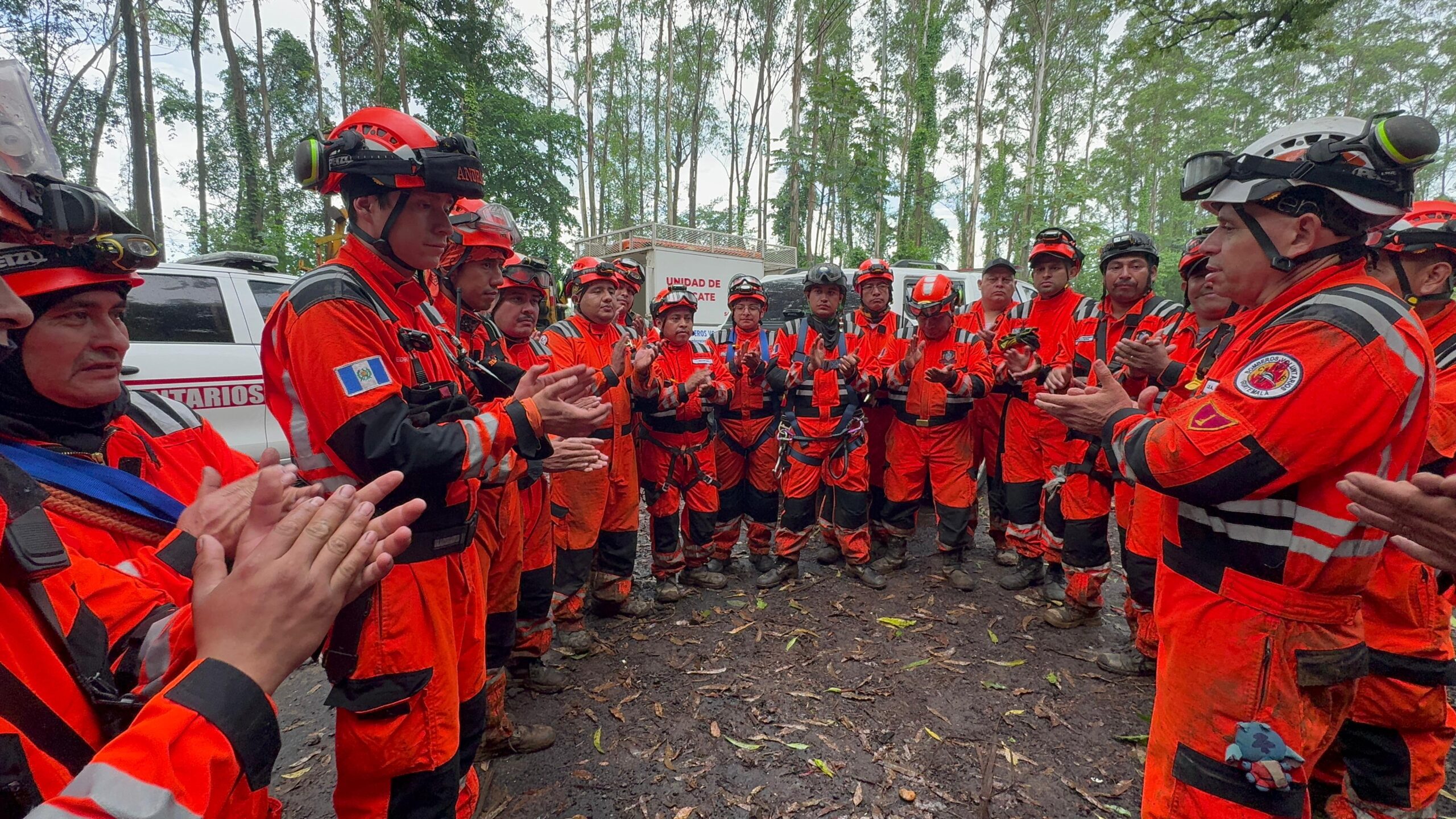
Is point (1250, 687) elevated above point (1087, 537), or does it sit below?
above

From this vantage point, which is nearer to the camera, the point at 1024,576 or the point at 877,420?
the point at 1024,576

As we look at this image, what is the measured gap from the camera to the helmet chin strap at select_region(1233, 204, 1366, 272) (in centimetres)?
182

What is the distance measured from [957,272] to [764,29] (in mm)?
18220

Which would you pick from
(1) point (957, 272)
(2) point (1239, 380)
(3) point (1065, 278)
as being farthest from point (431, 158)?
(1) point (957, 272)

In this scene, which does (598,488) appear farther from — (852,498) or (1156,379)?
(1156,379)

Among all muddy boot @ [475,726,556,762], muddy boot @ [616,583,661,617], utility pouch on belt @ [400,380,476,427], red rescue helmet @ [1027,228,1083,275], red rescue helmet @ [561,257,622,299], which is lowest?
muddy boot @ [475,726,556,762]

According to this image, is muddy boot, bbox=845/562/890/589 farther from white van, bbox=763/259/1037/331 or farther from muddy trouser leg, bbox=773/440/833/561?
white van, bbox=763/259/1037/331

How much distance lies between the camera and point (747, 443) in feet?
18.2

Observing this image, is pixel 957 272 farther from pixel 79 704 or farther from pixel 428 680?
pixel 79 704

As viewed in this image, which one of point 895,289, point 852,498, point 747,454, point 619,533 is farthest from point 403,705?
point 895,289

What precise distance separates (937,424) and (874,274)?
5.04ft

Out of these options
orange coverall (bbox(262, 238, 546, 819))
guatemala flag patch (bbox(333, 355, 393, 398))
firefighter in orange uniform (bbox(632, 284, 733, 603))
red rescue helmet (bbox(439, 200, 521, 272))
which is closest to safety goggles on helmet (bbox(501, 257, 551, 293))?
red rescue helmet (bbox(439, 200, 521, 272))

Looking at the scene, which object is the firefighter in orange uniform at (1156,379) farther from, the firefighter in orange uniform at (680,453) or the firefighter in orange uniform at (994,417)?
the firefighter in orange uniform at (680,453)

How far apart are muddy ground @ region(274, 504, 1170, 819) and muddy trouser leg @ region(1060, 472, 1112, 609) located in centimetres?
31
